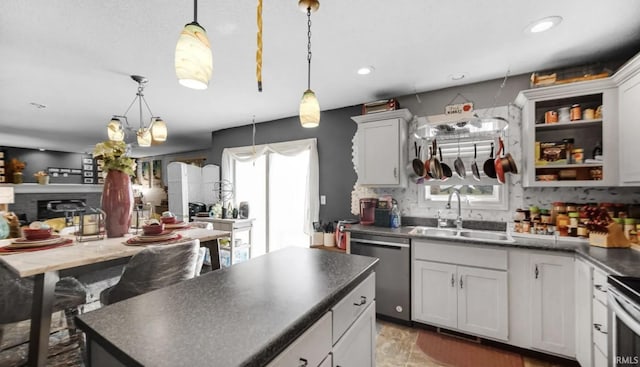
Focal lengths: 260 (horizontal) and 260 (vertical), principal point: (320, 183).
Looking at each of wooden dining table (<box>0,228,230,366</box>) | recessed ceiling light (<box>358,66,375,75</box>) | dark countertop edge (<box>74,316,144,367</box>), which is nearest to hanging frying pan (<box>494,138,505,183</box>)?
recessed ceiling light (<box>358,66,375,75</box>)

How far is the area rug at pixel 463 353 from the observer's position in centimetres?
194

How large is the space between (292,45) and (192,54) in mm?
1151

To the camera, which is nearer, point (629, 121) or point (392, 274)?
point (629, 121)

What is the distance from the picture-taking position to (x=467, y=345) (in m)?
2.16

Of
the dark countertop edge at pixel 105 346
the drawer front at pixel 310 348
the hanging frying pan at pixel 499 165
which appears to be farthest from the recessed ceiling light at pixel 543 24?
the dark countertop edge at pixel 105 346

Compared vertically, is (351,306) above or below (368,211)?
below

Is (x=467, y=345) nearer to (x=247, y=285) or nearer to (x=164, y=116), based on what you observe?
(x=247, y=285)

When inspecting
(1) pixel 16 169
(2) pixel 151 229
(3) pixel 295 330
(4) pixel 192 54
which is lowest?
(3) pixel 295 330

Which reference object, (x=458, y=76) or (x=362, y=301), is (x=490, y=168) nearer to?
(x=458, y=76)

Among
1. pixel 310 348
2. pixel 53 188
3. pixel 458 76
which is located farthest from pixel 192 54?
pixel 53 188

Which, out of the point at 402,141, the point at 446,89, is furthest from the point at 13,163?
the point at 446,89

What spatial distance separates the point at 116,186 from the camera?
5.96ft

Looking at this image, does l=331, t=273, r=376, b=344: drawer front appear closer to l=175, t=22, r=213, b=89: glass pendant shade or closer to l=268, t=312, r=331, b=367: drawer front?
l=268, t=312, r=331, b=367: drawer front

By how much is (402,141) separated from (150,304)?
8.33 feet
